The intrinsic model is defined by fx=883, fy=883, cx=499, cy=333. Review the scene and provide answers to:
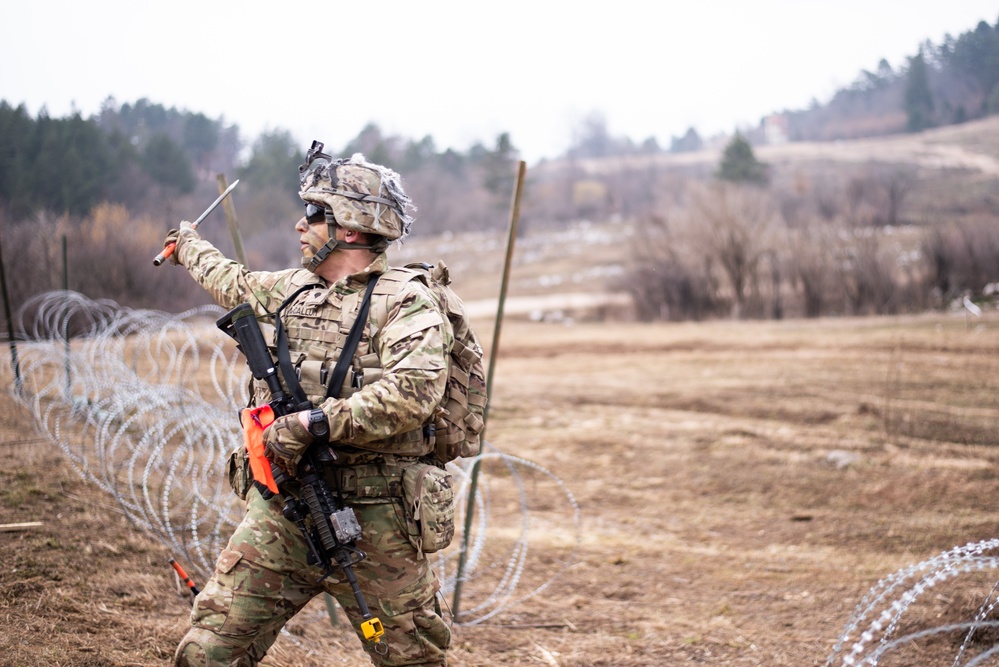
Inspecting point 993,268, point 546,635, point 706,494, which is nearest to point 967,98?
point 993,268

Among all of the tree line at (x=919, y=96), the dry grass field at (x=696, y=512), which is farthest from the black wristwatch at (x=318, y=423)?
the tree line at (x=919, y=96)

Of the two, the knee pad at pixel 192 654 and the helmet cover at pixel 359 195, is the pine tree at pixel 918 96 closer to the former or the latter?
the helmet cover at pixel 359 195

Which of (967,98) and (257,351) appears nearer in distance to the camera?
(257,351)

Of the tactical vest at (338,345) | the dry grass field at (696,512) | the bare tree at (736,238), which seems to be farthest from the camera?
the bare tree at (736,238)

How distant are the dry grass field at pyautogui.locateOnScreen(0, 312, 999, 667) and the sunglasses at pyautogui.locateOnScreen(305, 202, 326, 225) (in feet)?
7.69

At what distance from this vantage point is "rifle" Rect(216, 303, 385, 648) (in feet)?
9.76

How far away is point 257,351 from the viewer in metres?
3.11

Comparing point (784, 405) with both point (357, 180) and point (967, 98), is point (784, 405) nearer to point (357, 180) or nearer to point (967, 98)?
point (357, 180)

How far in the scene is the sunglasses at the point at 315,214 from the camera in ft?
10.7

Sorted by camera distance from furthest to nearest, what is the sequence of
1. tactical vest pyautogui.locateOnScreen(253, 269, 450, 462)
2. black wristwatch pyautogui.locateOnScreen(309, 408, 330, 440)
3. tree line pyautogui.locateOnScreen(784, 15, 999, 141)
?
1. tree line pyautogui.locateOnScreen(784, 15, 999, 141)
2. tactical vest pyautogui.locateOnScreen(253, 269, 450, 462)
3. black wristwatch pyautogui.locateOnScreen(309, 408, 330, 440)

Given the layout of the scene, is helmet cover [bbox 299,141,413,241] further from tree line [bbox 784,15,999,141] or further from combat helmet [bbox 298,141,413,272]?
tree line [bbox 784,15,999,141]

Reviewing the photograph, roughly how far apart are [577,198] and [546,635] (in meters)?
62.4

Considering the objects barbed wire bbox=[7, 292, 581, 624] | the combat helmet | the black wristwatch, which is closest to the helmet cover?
the combat helmet

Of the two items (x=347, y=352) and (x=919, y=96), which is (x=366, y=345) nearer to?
(x=347, y=352)
